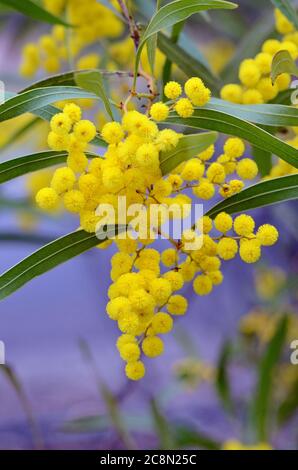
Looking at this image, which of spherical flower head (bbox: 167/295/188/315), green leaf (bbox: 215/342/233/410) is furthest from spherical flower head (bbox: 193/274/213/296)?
green leaf (bbox: 215/342/233/410)

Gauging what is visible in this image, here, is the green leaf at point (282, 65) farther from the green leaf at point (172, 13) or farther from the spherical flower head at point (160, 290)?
the spherical flower head at point (160, 290)

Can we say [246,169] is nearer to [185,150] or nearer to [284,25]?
[185,150]

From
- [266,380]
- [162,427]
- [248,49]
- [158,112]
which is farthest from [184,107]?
[266,380]

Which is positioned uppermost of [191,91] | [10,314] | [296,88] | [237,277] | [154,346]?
[10,314]

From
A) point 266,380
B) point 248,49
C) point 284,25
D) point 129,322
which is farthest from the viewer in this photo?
point 266,380

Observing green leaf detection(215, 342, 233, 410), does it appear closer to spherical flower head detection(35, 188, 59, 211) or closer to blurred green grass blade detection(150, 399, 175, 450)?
blurred green grass blade detection(150, 399, 175, 450)

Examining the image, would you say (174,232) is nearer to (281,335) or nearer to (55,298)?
(281,335)
